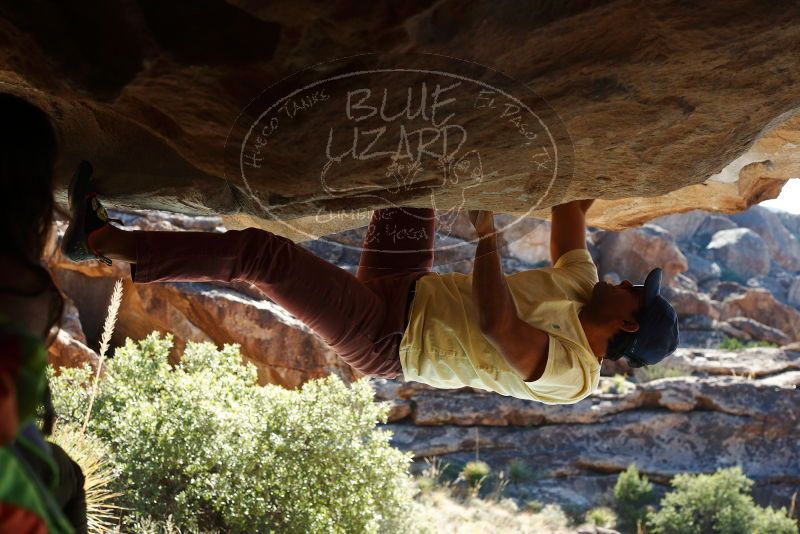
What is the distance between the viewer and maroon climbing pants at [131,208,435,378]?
2352mm

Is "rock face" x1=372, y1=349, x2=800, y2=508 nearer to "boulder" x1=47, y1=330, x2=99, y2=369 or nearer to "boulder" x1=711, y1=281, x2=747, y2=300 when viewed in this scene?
"boulder" x1=47, y1=330, x2=99, y2=369

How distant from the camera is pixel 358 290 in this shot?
8.98 feet


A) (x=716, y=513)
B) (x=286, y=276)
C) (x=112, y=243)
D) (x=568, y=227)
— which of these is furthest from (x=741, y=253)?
(x=112, y=243)

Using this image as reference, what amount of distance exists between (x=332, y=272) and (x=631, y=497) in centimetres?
1165

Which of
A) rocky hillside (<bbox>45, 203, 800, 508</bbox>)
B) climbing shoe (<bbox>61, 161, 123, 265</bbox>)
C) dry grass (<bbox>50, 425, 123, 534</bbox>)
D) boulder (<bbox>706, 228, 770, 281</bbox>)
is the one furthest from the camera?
boulder (<bbox>706, 228, 770, 281</bbox>)

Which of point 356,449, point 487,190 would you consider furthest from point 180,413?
point 487,190

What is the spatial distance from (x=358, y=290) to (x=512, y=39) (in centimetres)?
129

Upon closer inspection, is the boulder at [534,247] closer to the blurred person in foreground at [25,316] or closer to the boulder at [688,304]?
the boulder at [688,304]

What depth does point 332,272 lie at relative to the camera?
265cm

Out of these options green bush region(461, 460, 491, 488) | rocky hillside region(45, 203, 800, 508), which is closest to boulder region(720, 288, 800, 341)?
rocky hillside region(45, 203, 800, 508)

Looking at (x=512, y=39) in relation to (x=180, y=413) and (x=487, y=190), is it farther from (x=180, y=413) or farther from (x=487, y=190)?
(x=180, y=413)

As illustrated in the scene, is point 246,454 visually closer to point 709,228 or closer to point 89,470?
→ point 89,470

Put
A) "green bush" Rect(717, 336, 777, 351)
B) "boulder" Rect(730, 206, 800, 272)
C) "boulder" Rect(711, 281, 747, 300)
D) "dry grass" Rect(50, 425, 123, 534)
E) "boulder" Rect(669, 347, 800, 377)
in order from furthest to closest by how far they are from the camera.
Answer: "boulder" Rect(730, 206, 800, 272), "boulder" Rect(711, 281, 747, 300), "green bush" Rect(717, 336, 777, 351), "boulder" Rect(669, 347, 800, 377), "dry grass" Rect(50, 425, 123, 534)

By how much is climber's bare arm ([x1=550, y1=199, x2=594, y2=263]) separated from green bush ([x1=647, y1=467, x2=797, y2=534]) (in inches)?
400
